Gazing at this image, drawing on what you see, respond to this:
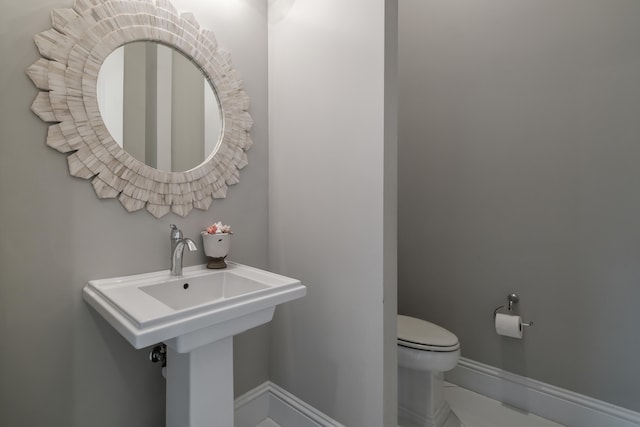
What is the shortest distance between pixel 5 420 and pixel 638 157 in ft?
8.92

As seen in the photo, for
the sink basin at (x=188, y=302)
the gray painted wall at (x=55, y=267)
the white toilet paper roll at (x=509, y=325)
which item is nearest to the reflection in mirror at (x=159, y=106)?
the gray painted wall at (x=55, y=267)

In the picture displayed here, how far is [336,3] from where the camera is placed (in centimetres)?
127

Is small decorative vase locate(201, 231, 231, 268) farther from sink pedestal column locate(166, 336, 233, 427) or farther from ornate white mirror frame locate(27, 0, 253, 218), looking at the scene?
sink pedestal column locate(166, 336, 233, 427)

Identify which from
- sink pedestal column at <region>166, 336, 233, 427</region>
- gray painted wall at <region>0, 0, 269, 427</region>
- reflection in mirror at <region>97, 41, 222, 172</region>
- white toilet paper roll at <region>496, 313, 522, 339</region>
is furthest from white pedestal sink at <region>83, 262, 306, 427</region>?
white toilet paper roll at <region>496, 313, 522, 339</region>

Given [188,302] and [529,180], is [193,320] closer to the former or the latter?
[188,302]

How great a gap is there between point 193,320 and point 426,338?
1.21 meters

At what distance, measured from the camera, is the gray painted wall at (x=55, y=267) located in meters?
0.92

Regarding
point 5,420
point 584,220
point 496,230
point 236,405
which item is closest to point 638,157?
point 584,220

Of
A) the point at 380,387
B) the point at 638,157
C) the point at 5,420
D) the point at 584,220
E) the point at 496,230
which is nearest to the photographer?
the point at 5,420

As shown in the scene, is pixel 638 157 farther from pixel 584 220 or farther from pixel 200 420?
pixel 200 420

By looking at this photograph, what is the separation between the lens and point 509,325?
1.61 m

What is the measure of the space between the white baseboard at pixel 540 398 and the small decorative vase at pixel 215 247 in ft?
5.49

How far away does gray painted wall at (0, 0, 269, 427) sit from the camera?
0.92 metres

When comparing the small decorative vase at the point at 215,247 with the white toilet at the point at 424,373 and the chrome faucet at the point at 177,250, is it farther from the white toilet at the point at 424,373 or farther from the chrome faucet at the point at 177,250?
the white toilet at the point at 424,373
